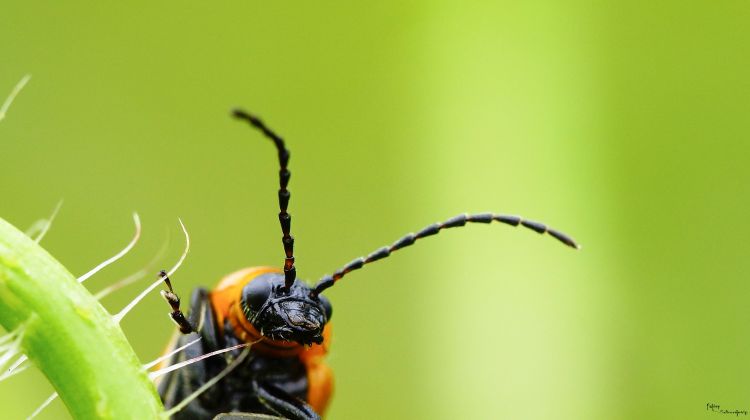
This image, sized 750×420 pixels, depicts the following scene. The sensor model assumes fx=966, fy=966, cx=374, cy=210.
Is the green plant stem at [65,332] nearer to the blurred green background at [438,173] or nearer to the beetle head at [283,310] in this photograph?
the beetle head at [283,310]

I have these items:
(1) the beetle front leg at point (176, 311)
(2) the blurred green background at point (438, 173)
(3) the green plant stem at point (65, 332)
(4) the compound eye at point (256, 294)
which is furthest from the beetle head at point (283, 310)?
(2) the blurred green background at point (438, 173)

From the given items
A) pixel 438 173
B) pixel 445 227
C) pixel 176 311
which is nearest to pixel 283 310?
pixel 176 311

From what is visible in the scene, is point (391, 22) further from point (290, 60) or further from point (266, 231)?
point (266, 231)

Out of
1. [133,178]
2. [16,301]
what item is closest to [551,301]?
[133,178]

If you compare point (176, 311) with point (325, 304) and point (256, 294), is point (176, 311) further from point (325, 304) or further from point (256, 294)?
point (325, 304)

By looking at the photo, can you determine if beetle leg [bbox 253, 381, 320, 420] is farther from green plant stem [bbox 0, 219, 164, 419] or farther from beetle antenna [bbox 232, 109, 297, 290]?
green plant stem [bbox 0, 219, 164, 419]

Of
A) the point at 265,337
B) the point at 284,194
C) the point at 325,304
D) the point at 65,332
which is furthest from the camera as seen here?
the point at 325,304
